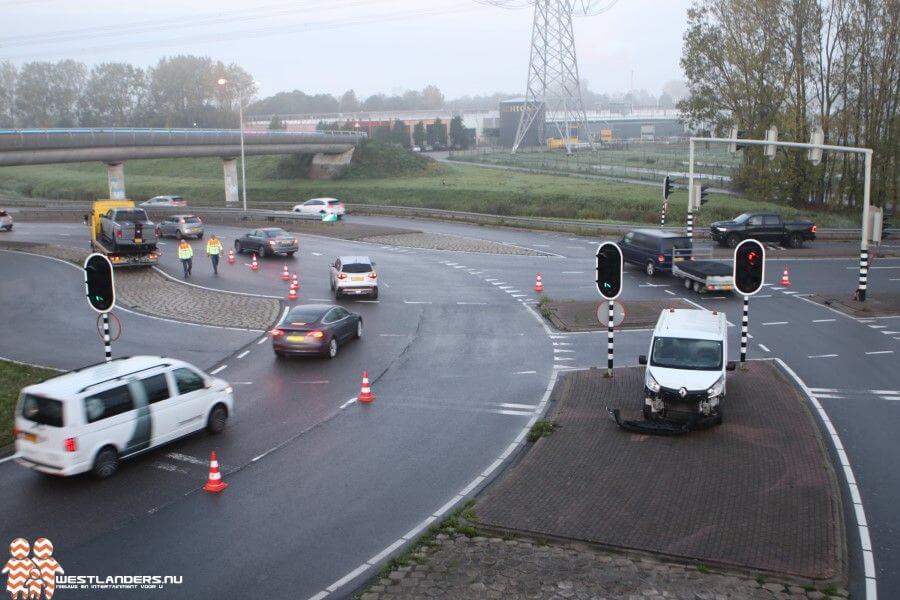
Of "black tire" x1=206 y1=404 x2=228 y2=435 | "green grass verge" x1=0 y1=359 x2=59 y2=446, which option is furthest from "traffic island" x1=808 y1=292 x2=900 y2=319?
"green grass verge" x1=0 y1=359 x2=59 y2=446

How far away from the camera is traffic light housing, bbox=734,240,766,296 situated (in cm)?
2122

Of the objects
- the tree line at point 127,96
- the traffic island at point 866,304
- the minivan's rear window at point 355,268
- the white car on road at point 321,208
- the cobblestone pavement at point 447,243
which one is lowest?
the traffic island at point 866,304

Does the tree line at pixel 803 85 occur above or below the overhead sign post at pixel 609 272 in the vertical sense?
above

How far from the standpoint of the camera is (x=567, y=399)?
19188 mm

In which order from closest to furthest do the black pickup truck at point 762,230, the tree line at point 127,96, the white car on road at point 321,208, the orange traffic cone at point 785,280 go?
the orange traffic cone at point 785,280 < the black pickup truck at point 762,230 < the white car on road at point 321,208 < the tree line at point 127,96

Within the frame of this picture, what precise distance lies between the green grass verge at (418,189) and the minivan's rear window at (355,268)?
29837 millimetres

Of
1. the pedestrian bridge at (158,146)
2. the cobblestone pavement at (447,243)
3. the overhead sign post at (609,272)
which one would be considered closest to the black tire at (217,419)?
the overhead sign post at (609,272)

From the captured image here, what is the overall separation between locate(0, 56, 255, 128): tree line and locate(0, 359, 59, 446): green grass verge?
127m

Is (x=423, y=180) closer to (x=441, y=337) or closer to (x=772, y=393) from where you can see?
(x=441, y=337)

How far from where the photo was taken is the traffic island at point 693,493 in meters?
11.6

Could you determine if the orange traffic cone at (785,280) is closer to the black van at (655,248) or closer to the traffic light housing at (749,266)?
the black van at (655,248)

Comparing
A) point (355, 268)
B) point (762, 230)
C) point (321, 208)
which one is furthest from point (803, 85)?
point (355, 268)

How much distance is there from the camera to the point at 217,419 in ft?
55.3

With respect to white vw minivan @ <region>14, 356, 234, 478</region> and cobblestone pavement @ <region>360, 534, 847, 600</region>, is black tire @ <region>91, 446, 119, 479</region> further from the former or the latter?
cobblestone pavement @ <region>360, 534, 847, 600</region>
